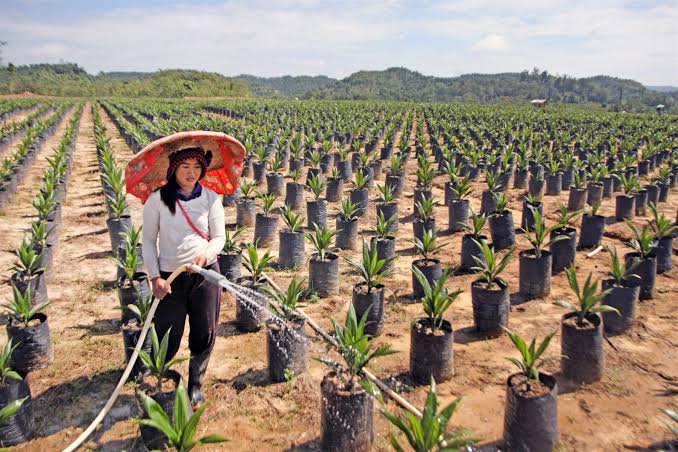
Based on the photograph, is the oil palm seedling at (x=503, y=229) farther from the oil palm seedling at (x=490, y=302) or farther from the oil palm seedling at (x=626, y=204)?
the oil palm seedling at (x=626, y=204)

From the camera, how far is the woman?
3.07 metres

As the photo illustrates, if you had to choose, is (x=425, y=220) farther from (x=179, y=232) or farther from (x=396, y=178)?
(x=179, y=232)

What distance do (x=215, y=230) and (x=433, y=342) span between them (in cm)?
192

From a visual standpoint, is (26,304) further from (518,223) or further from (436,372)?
(518,223)

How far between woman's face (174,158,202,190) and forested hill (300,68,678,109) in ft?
303

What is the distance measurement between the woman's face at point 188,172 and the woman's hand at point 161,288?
632 millimetres

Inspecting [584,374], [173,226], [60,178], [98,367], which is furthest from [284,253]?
[60,178]

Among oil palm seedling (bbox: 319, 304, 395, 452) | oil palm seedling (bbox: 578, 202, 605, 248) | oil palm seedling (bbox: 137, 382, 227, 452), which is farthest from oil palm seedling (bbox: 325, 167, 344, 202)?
oil palm seedling (bbox: 137, 382, 227, 452)

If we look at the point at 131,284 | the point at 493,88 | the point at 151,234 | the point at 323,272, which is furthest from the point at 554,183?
the point at 493,88

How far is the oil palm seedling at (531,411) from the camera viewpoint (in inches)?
117

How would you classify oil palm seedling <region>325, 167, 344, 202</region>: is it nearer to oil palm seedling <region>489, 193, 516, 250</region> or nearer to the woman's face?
oil palm seedling <region>489, 193, 516, 250</region>

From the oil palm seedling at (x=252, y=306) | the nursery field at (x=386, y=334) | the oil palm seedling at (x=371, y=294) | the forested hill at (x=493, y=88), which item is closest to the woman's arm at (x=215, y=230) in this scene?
the nursery field at (x=386, y=334)

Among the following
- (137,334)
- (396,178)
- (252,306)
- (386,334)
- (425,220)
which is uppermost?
(396,178)

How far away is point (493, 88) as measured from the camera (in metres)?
116
